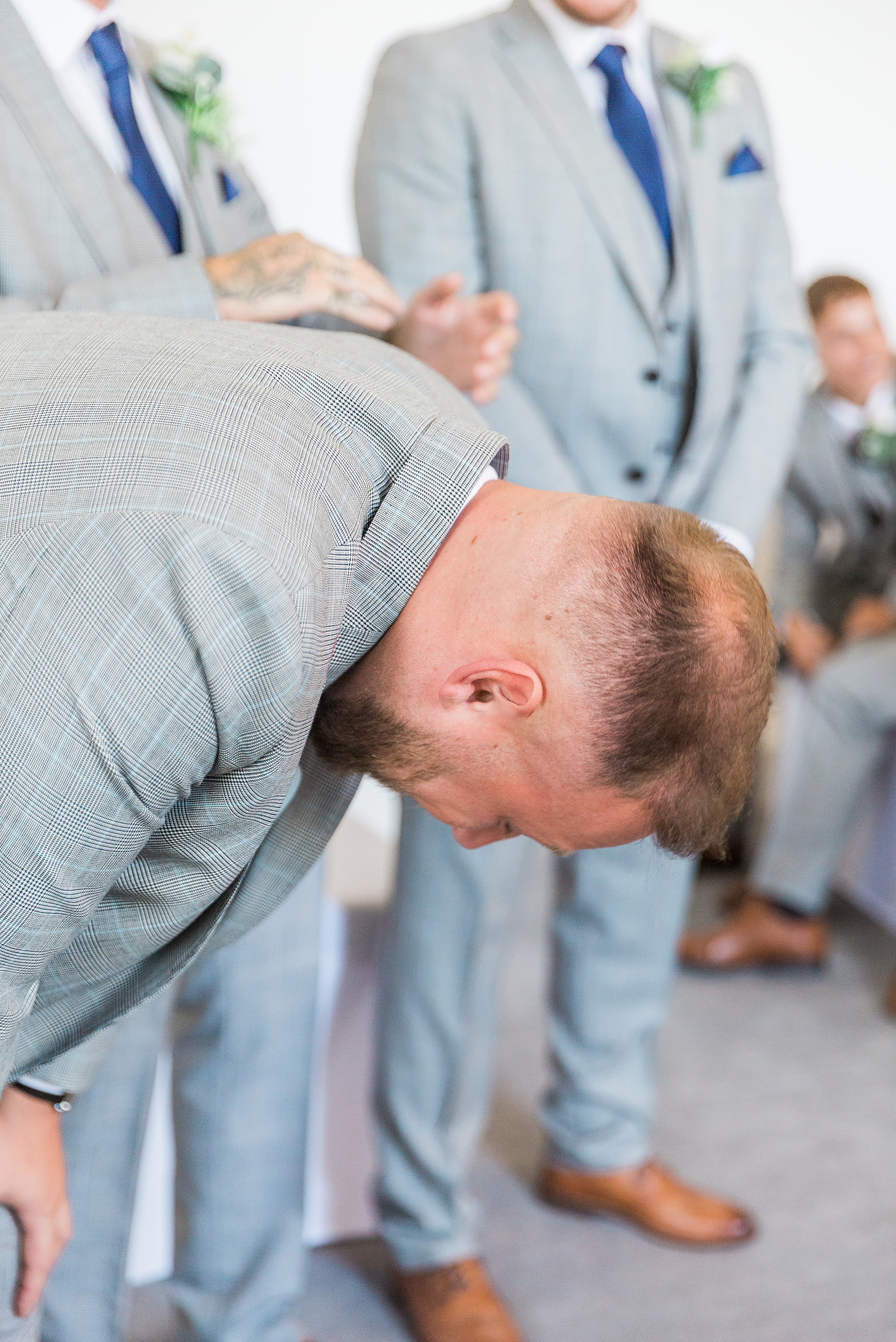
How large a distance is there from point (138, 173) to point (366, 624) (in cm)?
73

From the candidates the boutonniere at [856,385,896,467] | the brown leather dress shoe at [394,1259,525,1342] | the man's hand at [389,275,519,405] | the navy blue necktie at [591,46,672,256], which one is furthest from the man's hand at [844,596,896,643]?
the man's hand at [389,275,519,405]

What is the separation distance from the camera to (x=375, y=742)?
852 millimetres

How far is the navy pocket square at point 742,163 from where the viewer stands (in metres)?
1.63

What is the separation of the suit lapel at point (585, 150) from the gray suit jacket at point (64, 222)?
21.2 inches

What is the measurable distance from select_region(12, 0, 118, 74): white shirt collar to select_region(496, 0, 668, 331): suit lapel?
530 millimetres

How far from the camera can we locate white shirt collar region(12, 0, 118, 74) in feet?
3.94

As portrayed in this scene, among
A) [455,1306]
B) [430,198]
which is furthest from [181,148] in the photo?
[455,1306]

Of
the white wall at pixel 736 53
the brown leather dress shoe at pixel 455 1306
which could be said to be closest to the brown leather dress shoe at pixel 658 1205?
the brown leather dress shoe at pixel 455 1306

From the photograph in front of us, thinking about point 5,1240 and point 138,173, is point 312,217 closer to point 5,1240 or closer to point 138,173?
point 138,173

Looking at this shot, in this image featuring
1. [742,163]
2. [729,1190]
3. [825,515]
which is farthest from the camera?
[825,515]

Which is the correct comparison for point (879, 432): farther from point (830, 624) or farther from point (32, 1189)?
point (32, 1189)

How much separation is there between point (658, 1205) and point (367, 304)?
1287 millimetres

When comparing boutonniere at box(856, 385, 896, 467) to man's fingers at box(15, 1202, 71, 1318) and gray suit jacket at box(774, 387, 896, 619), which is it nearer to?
gray suit jacket at box(774, 387, 896, 619)

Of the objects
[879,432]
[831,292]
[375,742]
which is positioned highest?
[375,742]
